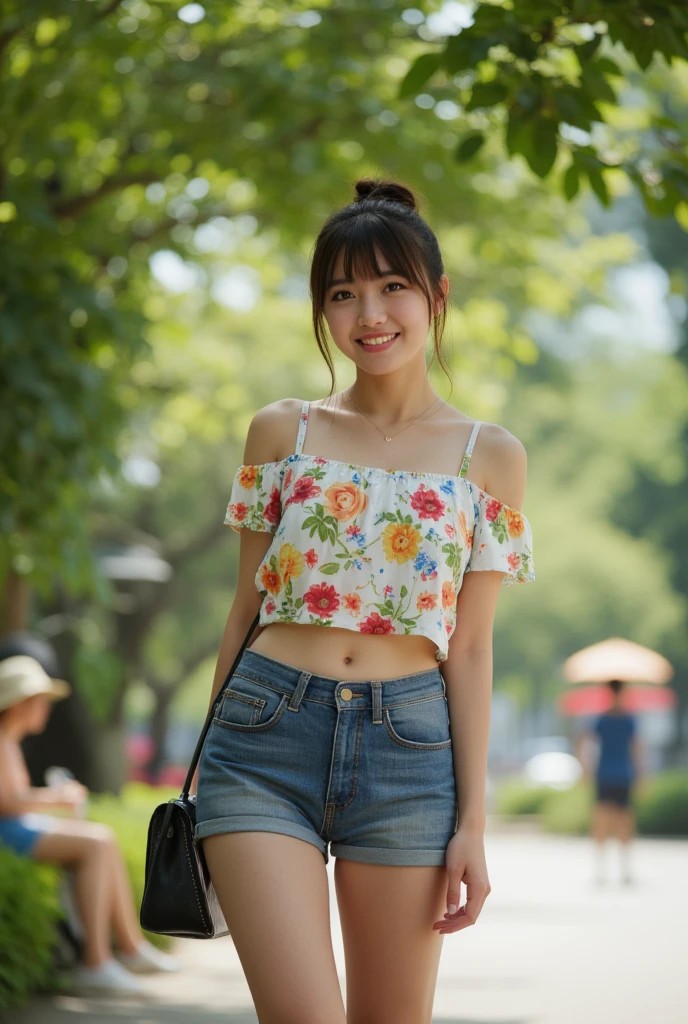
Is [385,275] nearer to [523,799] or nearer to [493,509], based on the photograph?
[493,509]

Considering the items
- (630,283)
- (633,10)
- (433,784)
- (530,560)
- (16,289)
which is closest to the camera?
(433,784)

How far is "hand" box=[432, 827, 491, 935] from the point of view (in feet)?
10.1

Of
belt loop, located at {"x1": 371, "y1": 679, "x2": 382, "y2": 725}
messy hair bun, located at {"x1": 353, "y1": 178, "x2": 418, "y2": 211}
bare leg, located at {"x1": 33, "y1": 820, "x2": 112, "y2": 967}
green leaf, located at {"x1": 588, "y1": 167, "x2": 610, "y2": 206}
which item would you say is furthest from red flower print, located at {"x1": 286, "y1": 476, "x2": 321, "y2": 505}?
bare leg, located at {"x1": 33, "y1": 820, "x2": 112, "y2": 967}

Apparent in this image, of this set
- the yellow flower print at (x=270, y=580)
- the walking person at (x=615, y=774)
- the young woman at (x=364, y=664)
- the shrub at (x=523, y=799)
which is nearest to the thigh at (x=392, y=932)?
the young woman at (x=364, y=664)

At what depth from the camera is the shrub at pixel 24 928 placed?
243 inches

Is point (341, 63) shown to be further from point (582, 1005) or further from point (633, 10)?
point (582, 1005)

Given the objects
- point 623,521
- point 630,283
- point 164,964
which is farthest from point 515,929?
point 630,283

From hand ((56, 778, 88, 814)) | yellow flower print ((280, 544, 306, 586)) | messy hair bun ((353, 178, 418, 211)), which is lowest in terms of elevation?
hand ((56, 778, 88, 814))

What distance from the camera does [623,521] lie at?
37938mm

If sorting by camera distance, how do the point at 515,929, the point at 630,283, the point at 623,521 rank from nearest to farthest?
1. the point at 515,929
2. the point at 623,521
3. the point at 630,283

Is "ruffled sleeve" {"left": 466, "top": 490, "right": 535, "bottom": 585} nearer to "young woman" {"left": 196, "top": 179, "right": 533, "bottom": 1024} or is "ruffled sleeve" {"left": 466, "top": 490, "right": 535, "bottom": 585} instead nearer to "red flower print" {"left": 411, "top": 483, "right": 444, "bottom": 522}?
"young woman" {"left": 196, "top": 179, "right": 533, "bottom": 1024}

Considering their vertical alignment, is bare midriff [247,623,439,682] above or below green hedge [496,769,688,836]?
above

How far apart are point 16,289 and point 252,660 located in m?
3.84

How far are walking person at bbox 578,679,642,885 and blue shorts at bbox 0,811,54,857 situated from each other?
7.99m
